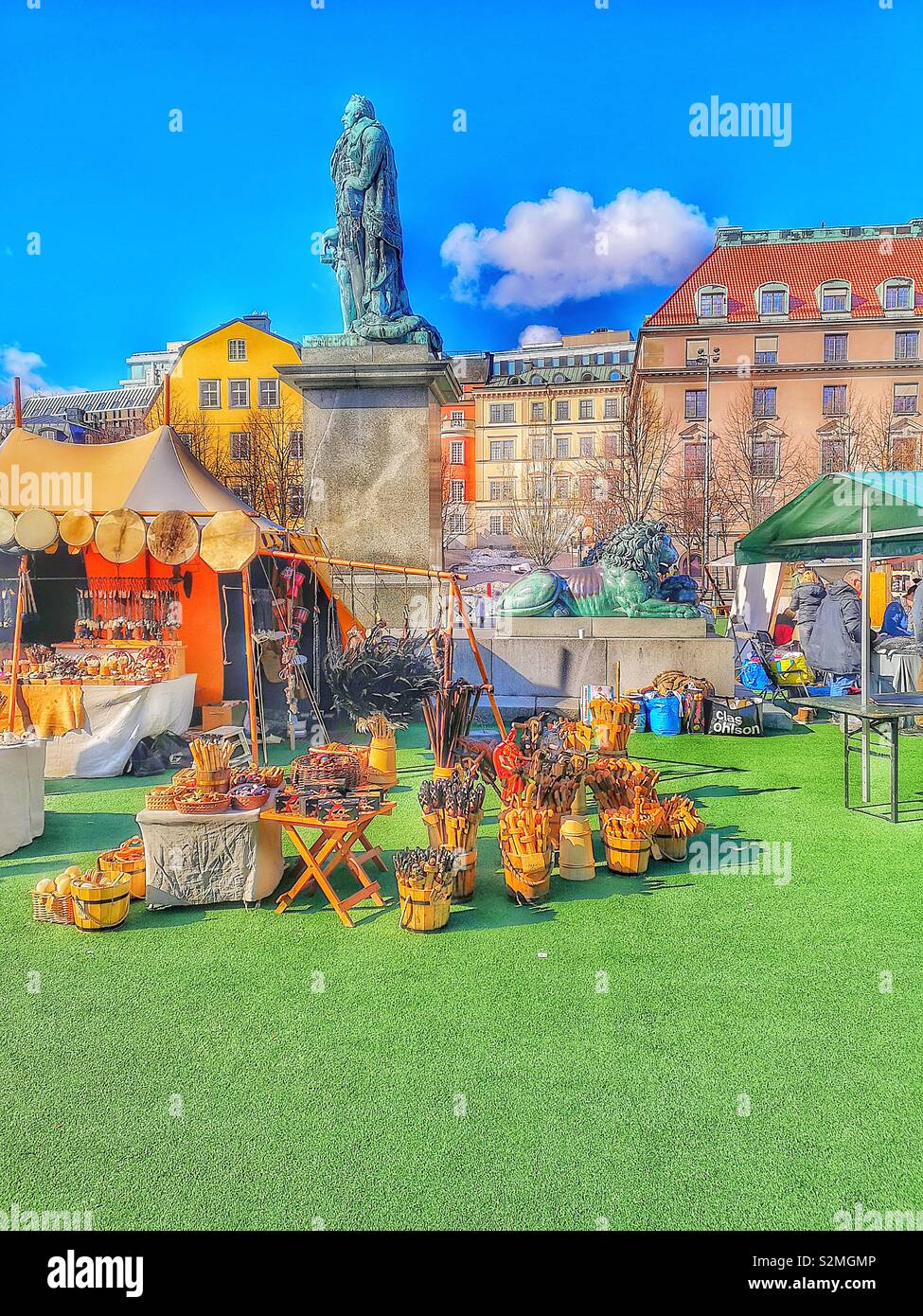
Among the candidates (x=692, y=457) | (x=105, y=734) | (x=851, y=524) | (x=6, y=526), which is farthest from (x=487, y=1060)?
(x=692, y=457)

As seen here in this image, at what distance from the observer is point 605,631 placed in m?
11.3

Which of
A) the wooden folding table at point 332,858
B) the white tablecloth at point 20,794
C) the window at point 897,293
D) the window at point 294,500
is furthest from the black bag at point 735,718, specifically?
the window at point 897,293

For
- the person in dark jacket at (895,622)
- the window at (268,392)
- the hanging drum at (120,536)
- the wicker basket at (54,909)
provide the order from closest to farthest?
the wicker basket at (54,909) < the hanging drum at (120,536) < the person in dark jacket at (895,622) < the window at (268,392)

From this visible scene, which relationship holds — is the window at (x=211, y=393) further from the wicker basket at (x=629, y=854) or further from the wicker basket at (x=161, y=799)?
the wicker basket at (x=629, y=854)

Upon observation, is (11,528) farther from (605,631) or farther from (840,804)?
(840,804)

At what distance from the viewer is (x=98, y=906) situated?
491 centimetres

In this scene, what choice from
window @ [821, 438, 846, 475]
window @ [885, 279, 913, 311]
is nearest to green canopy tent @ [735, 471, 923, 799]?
window @ [821, 438, 846, 475]

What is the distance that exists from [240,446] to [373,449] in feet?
98.0

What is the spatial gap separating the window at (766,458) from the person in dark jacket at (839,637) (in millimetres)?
31899

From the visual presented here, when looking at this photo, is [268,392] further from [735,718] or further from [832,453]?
[735,718]

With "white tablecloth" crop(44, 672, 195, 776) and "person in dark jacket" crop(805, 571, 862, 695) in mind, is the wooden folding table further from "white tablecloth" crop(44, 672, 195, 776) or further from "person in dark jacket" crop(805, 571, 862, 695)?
"person in dark jacket" crop(805, 571, 862, 695)

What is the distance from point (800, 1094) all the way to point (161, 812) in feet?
12.4

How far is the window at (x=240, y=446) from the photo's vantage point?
1435 inches
